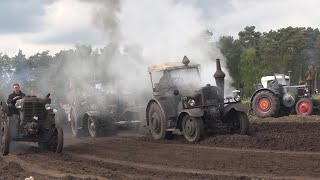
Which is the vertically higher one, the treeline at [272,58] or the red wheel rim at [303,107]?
the treeline at [272,58]

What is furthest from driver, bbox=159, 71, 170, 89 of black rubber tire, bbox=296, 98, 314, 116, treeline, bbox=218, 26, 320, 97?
treeline, bbox=218, 26, 320, 97

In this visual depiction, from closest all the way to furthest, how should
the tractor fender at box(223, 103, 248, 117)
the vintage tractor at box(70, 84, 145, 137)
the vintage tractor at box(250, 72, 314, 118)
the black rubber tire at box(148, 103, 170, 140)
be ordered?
the tractor fender at box(223, 103, 248, 117) → the black rubber tire at box(148, 103, 170, 140) → the vintage tractor at box(70, 84, 145, 137) → the vintage tractor at box(250, 72, 314, 118)

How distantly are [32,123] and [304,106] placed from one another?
12.3 m

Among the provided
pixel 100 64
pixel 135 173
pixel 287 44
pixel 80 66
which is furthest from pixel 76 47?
pixel 287 44

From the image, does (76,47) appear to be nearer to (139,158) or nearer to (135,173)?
(139,158)

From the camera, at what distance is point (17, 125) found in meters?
12.5

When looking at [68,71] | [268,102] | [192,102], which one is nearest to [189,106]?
[192,102]

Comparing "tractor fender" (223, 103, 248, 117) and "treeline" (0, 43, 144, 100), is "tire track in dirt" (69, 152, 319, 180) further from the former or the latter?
"treeline" (0, 43, 144, 100)

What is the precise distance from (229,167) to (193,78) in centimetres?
595

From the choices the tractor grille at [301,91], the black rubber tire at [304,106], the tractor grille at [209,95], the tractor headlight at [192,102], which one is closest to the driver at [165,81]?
the tractor headlight at [192,102]

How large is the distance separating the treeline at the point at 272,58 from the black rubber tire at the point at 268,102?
3499cm

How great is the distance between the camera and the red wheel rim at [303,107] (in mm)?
19875

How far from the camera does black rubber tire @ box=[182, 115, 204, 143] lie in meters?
12.6

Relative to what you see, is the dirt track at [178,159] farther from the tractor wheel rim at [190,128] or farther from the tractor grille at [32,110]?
the tractor grille at [32,110]
